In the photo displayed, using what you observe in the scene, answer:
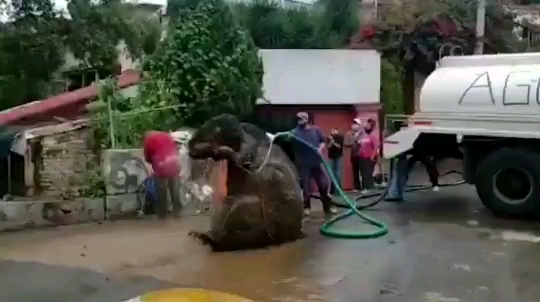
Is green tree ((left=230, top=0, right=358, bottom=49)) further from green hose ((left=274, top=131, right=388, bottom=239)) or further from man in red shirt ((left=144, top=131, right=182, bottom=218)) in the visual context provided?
green hose ((left=274, top=131, right=388, bottom=239))

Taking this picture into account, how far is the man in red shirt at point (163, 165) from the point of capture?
38.0ft

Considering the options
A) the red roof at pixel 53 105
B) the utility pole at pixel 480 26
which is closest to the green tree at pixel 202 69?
the red roof at pixel 53 105

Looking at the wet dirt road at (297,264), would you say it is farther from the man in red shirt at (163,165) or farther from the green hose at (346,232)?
the man in red shirt at (163,165)

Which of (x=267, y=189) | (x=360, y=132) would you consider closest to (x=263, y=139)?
(x=267, y=189)

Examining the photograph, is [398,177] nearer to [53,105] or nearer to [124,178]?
[124,178]

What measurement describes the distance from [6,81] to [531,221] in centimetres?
1024

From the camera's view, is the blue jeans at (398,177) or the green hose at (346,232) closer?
the green hose at (346,232)

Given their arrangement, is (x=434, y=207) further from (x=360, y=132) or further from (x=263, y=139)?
(x=263, y=139)

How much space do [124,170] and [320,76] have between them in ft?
22.7

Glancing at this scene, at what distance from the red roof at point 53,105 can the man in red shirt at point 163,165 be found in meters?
4.33

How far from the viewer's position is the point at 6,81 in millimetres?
15867

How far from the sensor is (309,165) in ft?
37.1

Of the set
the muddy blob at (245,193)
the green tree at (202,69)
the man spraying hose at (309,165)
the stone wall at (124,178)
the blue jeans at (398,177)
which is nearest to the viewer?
the muddy blob at (245,193)

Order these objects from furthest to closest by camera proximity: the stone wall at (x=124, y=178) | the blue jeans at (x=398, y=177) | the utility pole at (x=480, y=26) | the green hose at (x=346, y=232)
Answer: the utility pole at (x=480, y=26)
the blue jeans at (x=398, y=177)
the stone wall at (x=124, y=178)
the green hose at (x=346, y=232)
